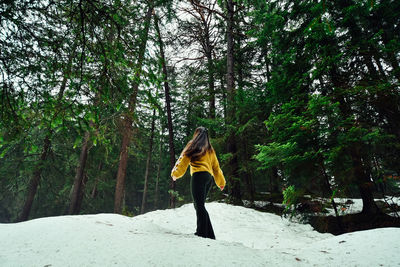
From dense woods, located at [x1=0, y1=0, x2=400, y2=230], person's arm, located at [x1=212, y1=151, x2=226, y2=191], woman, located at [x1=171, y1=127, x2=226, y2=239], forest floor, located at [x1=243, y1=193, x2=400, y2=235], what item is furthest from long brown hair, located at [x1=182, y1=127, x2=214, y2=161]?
forest floor, located at [x1=243, y1=193, x2=400, y2=235]

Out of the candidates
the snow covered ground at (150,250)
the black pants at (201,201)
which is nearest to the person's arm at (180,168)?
the black pants at (201,201)

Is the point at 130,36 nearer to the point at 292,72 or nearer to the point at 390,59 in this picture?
the point at 292,72

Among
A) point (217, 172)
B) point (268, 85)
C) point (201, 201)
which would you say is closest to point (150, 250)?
point (201, 201)

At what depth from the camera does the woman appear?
10.5 ft

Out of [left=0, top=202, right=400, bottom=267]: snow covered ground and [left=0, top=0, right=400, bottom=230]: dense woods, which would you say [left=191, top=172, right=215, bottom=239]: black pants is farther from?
[left=0, top=0, right=400, bottom=230]: dense woods

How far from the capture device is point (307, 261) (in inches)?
81.2

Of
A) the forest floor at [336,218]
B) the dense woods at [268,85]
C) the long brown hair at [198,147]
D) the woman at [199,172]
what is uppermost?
the dense woods at [268,85]

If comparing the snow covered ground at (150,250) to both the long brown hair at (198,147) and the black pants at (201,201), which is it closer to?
the black pants at (201,201)

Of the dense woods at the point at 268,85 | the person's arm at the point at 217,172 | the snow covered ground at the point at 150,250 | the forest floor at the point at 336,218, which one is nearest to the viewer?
the snow covered ground at the point at 150,250

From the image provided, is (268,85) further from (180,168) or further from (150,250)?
(150,250)

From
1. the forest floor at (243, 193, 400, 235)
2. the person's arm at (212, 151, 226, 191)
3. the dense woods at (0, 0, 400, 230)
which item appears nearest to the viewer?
the dense woods at (0, 0, 400, 230)

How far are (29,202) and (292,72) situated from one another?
15754mm

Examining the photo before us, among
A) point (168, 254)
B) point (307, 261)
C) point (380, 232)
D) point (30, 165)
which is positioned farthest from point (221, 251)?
point (30, 165)

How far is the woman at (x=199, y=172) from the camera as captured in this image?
3193 mm
